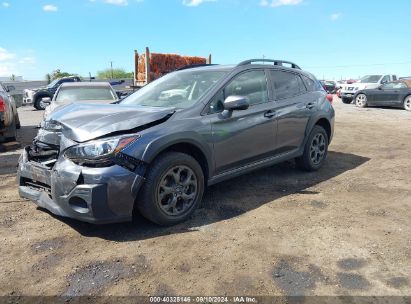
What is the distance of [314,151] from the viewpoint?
5836 millimetres

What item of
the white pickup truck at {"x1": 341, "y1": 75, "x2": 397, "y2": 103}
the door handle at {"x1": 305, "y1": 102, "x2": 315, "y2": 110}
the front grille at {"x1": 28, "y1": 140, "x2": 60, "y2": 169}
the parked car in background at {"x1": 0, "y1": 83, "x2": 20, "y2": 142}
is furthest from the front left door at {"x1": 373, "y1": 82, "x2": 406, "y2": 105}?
the front grille at {"x1": 28, "y1": 140, "x2": 60, "y2": 169}

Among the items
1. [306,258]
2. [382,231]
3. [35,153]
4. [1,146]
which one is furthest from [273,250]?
[1,146]

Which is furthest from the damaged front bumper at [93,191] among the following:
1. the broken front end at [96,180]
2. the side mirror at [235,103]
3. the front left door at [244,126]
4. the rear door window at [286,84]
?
the rear door window at [286,84]

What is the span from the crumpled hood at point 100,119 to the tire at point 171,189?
0.41 metres

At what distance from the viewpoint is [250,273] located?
290cm

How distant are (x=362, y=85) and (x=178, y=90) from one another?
62.9 ft

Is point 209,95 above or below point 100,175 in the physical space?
above

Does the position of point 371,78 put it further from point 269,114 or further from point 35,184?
point 35,184

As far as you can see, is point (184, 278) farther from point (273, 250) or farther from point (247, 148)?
point (247, 148)

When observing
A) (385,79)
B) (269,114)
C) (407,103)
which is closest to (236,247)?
(269,114)

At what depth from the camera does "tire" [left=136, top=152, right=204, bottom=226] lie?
353cm

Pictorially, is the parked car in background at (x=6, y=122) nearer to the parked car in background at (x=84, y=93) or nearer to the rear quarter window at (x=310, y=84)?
the parked car in background at (x=84, y=93)

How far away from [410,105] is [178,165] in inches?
654

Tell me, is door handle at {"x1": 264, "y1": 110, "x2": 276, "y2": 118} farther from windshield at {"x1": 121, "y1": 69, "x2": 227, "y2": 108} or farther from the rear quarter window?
the rear quarter window
